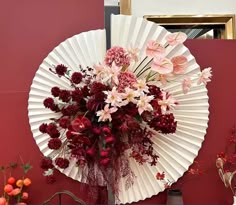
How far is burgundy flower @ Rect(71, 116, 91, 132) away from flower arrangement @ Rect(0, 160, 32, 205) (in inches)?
14.3

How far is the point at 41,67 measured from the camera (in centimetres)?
149

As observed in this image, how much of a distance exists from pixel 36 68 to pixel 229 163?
1.04m

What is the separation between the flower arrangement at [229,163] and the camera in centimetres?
150

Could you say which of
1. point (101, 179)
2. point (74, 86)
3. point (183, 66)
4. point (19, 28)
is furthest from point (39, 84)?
point (183, 66)

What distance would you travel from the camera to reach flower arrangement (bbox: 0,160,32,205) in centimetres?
140

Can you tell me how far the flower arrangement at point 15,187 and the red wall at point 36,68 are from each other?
0.12ft

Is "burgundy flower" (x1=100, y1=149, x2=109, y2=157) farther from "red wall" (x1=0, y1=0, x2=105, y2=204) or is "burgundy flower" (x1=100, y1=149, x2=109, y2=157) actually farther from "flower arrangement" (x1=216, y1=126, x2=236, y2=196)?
"flower arrangement" (x1=216, y1=126, x2=236, y2=196)

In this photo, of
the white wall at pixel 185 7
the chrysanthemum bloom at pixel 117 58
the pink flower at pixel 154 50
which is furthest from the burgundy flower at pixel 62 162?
the white wall at pixel 185 7

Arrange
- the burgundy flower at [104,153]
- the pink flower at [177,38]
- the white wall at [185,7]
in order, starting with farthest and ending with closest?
the white wall at [185,7] → the pink flower at [177,38] → the burgundy flower at [104,153]

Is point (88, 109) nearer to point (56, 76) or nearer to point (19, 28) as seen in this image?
point (56, 76)

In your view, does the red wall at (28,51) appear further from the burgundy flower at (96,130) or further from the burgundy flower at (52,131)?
the burgundy flower at (96,130)

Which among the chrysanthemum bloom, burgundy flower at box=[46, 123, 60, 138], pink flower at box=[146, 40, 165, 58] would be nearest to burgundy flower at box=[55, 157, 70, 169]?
burgundy flower at box=[46, 123, 60, 138]

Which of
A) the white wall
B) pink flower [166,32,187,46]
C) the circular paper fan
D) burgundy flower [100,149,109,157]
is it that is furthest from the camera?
the white wall

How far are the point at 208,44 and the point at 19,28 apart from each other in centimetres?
93
